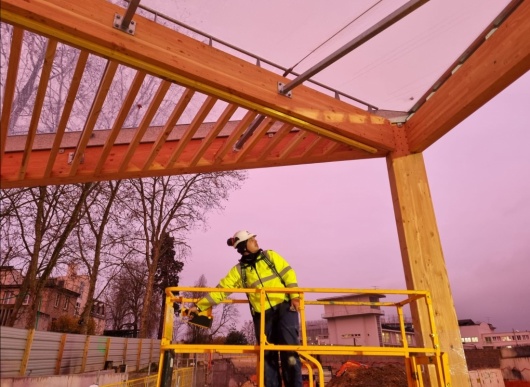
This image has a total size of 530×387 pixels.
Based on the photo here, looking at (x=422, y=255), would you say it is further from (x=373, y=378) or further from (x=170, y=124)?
(x=373, y=378)

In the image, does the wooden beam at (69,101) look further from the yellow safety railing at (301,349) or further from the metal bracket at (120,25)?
the yellow safety railing at (301,349)

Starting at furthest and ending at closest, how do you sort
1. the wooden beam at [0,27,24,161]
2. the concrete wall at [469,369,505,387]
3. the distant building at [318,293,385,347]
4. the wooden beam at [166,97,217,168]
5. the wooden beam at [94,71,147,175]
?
1. the distant building at [318,293,385,347]
2. the concrete wall at [469,369,505,387]
3. the wooden beam at [166,97,217,168]
4. the wooden beam at [94,71,147,175]
5. the wooden beam at [0,27,24,161]

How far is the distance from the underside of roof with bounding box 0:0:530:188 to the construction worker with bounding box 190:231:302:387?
1.58 m

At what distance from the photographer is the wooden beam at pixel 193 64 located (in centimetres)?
336

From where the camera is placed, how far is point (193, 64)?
4.06m

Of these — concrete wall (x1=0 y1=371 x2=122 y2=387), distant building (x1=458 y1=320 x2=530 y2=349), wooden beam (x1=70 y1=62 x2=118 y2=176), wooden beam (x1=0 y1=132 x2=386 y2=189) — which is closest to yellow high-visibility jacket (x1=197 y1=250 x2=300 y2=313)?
wooden beam (x1=0 y1=132 x2=386 y2=189)

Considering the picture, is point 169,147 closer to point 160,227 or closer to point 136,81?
point 136,81

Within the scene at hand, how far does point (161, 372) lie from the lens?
354 cm

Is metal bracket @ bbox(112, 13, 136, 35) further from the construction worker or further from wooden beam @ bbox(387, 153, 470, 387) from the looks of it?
wooden beam @ bbox(387, 153, 470, 387)

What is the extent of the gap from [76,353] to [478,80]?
1186 cm

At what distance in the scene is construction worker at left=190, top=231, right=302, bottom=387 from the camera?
399 centimetres

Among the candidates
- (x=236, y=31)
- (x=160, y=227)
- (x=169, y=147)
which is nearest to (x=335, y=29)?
(x=236, y=31)

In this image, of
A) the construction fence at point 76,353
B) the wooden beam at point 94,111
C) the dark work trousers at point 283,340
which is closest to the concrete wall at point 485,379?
the construction fence at point 76,353

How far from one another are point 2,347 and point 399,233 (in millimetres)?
4644
